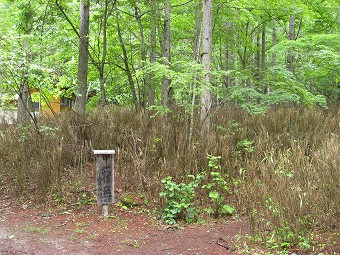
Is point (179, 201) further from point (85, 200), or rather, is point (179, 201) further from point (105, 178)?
point (85, 200)

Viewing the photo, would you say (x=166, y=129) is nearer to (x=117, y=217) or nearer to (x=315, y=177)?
(x=117, y=217)

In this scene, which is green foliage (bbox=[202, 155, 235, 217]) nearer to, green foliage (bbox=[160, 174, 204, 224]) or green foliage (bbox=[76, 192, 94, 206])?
green foliage (bbox=[160, 174, 204, 224])

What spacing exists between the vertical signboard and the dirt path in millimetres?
305

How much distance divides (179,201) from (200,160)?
975mm

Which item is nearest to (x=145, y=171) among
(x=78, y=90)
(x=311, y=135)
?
(x=78, y=90)

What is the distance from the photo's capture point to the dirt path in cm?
394

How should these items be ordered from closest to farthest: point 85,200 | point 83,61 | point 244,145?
point 85,200 < point 244,145 < point 83,61

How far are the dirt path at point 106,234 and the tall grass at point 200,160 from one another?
434 mm

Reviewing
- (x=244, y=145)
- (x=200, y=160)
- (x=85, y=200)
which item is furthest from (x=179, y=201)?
(x=244, y=145)

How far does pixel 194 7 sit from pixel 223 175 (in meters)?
4.96

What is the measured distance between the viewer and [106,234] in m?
4.43

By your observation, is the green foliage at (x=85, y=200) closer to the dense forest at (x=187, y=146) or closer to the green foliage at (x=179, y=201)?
the dense forest at (x=187, y=146)

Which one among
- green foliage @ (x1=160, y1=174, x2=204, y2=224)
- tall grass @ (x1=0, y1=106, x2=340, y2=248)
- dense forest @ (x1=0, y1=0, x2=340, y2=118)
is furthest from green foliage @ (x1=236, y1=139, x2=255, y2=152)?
green foliage @ (x1=160, y1=174, x2=204, y2=224)

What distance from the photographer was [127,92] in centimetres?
1284
